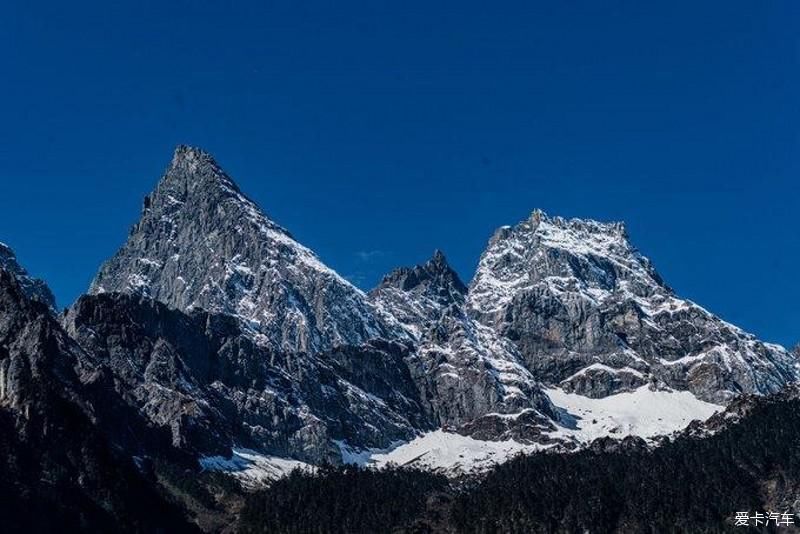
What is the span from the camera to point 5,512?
195750mm

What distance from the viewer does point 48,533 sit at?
199875mm

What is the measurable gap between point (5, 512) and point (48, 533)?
366 inches
